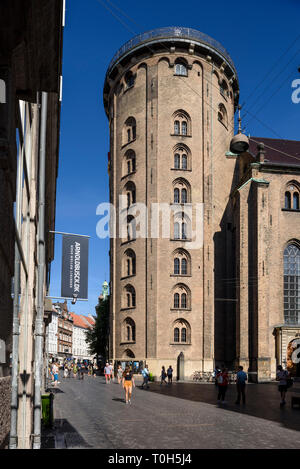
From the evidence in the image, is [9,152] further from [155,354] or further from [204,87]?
[204,87]

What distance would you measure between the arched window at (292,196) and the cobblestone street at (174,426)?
2610 centimetres

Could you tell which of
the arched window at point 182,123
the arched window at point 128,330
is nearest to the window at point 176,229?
the arched window at point 128,330

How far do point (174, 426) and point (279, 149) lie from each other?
4323cm

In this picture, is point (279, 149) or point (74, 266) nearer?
point (74, 266)

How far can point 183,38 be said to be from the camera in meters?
47.6

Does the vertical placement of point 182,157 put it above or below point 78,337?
above

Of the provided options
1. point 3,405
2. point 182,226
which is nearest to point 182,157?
point 182,226

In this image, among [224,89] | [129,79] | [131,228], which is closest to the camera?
[131,228]

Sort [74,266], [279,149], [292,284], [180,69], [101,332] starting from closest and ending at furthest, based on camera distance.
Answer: [74,266] < [292,284] < [180,69] < [279,149] < [101,332]

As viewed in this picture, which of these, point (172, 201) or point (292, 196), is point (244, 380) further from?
point (172, 201)

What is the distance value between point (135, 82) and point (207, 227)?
50.9ft

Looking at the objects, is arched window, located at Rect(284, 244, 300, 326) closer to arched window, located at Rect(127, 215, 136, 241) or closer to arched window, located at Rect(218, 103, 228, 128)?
arched window, located at Rect(127, 215, 136, 241)

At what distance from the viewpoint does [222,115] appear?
164 ft
